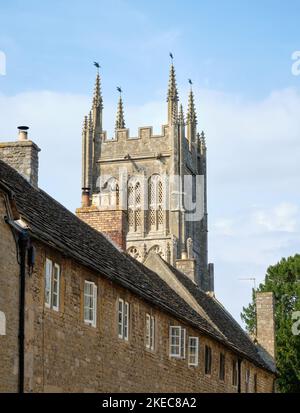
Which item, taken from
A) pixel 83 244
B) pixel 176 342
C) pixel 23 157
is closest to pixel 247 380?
pixel 176 342

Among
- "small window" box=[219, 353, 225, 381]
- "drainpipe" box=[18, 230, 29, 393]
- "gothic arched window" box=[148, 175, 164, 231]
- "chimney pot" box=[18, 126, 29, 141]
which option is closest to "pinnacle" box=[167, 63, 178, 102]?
"gothic arched window" box=[148, 175, 164, 231]

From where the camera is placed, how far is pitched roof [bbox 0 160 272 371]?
84.6ft

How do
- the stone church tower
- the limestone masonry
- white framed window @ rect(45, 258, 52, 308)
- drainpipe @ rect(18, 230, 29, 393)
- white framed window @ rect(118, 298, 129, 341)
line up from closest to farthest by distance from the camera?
drainpipe @ rect(18, 230, 29, 393) < the limestone masonry < white framed window @ rect(45, 258, 52, 308) < white framed window @ rect(118, 298, 129, 341) < the stone church tower

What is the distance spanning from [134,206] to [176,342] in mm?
94230

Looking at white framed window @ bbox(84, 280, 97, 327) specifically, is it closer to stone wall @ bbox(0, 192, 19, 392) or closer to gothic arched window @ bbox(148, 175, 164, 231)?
stone wall @ bbox(0, 192, 19, 392)

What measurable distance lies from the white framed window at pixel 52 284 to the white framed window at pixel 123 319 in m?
4.60

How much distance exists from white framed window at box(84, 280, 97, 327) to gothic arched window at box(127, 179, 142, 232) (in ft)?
324

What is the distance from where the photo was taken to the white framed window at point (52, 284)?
24562 mm

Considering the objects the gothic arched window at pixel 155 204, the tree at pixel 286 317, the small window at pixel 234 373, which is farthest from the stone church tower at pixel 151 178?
the small window at pixel 234 373

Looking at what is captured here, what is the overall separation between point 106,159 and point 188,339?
302 ft

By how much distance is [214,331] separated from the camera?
41.0m
